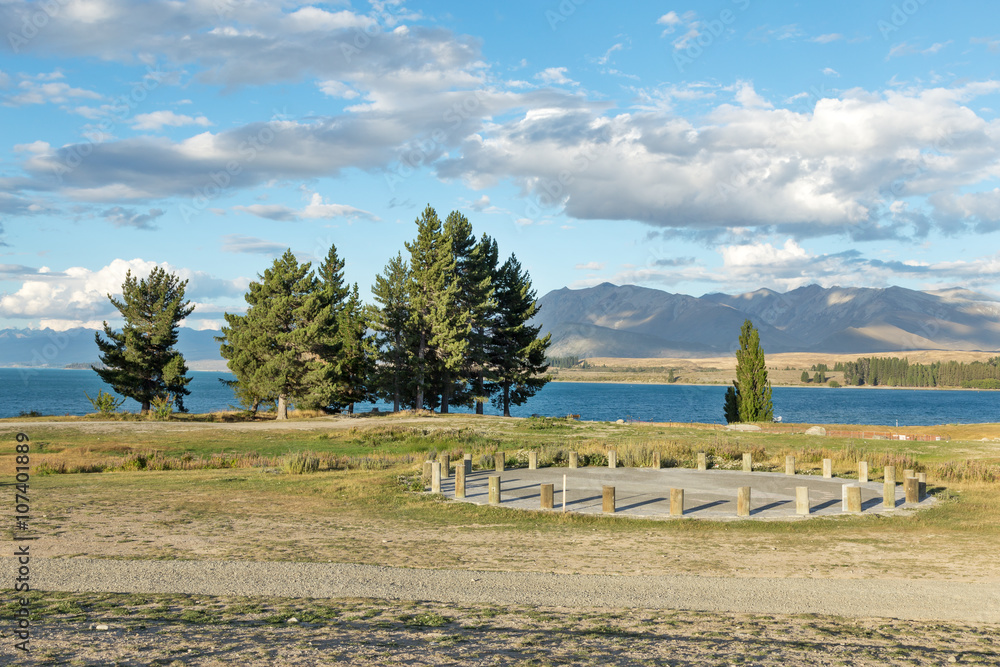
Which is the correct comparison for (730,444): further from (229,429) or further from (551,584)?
(229,429)

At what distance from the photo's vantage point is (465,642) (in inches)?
273

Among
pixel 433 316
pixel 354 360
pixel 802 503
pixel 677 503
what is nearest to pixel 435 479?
pixel 677 503

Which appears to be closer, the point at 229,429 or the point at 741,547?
the point at 741,547

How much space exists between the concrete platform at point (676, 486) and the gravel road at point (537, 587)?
5620 mm

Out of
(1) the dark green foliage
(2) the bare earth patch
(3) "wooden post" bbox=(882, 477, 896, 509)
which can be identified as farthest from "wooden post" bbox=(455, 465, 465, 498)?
(1) the dark green foliage

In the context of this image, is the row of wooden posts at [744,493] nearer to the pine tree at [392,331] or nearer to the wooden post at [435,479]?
the wooden post at [435,479]

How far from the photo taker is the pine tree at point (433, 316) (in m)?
49.1

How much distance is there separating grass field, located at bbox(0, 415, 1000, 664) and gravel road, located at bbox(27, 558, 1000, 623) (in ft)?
1.68

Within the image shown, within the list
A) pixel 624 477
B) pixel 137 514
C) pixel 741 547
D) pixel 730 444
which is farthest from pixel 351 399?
pixel 741 547

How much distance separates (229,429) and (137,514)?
25.9m

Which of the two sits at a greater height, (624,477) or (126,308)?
(126,308)

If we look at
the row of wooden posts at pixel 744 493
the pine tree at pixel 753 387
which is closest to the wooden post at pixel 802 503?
the row of wooden posts at pixel 744 493

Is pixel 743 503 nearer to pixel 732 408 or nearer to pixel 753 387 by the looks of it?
pixel 753 387

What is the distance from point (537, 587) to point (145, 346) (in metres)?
Result: 48.6
